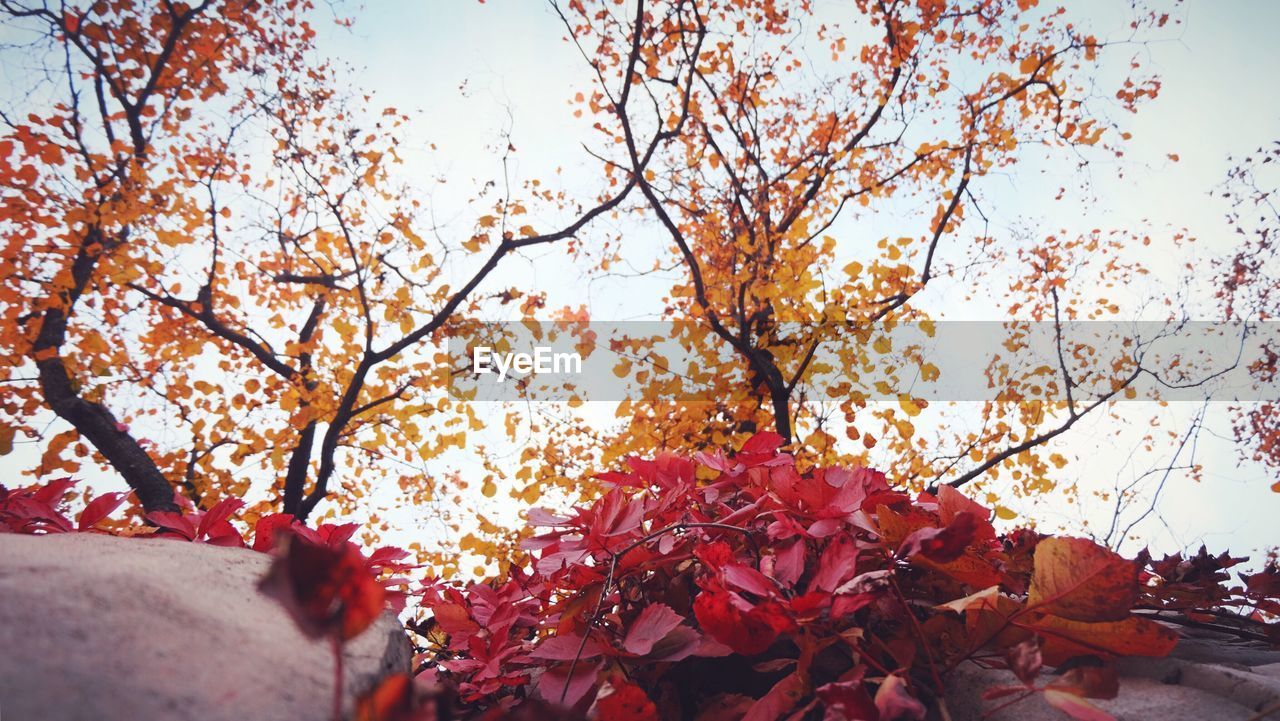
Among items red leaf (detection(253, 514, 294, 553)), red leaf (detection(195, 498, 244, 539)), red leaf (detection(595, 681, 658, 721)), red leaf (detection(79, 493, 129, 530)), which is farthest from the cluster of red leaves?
red leaf (detection(79, 493, 129, 530))

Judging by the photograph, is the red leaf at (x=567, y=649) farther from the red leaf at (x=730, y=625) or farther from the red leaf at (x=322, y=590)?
the red leaf at (x=322, y=590)

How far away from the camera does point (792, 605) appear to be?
765 mm

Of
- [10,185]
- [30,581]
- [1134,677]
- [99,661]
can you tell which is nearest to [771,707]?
[1134,677]

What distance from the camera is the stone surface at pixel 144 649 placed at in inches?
17.3

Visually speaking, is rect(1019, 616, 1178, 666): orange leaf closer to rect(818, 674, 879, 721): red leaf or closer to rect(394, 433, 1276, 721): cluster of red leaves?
rect(394, 433, 1276, 721): cluster of red leaves

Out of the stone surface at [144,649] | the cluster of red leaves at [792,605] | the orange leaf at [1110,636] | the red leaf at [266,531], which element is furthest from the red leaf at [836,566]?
the red leaf at [266,531]

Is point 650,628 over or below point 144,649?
below

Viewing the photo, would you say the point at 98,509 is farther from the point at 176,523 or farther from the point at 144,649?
the point at 144,649

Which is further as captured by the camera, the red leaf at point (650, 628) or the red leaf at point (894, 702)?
the red leaf at point (650, 628)

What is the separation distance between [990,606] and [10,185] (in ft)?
23.6

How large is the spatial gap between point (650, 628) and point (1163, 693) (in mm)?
732

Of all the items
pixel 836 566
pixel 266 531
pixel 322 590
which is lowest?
pixel 266 531

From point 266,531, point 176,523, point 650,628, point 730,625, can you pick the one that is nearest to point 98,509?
point 176,523

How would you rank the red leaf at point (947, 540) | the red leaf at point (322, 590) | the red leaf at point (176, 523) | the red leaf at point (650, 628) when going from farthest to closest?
the red leaf at point (176, 523)
the red leaf at point (650, 628)
the red leaf at point (947, 540)
the red leaf at point (322, 590)
